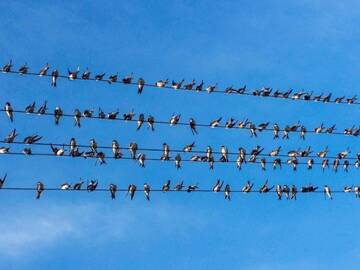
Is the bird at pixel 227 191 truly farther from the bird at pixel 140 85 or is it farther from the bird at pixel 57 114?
the bird at pixel 57 114

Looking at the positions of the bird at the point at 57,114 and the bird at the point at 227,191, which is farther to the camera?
the bird at the point at 227,191

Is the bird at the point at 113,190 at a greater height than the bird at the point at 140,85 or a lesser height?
lesser

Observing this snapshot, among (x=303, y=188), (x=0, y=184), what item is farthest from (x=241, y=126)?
(x=0, y=184)

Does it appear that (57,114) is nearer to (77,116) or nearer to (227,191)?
(77,116)

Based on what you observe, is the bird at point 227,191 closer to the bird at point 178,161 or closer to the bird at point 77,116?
the bird at point 178,161

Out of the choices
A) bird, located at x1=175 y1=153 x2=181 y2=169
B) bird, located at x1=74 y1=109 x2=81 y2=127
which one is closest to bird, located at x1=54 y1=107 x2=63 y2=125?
bird, located at x1=74 y1=109 x2=81 y2=127

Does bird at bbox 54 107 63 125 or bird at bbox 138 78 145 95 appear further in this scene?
bird at bbox 138 78 145 95

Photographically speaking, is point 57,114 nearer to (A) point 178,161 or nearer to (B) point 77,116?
(B) point 77,116

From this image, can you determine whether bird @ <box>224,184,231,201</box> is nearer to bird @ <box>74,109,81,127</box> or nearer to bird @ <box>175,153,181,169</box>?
bird @ <box>175,153,181,169</box>

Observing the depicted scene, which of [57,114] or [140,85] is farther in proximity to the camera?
[140,85]

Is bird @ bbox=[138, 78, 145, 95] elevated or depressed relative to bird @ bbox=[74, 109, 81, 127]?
A: elevated

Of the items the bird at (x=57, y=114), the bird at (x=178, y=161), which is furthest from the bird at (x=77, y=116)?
the bird at (x=178, y=161)

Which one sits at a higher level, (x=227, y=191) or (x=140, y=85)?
(x=140, y=85)

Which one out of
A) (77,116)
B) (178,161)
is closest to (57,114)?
(77,116)
